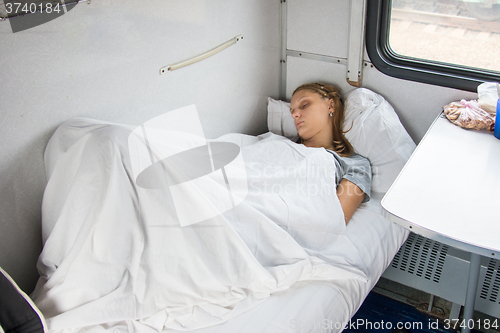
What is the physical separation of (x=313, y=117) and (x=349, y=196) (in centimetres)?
65

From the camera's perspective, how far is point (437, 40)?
2441mm

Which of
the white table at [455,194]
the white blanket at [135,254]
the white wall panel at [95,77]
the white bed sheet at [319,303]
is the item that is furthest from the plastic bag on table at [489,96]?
the white wall panel at [95,77]

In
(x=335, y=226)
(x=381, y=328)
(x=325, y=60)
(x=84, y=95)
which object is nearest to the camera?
(x=84, y=95)

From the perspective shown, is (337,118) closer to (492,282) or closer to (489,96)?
(489,96)

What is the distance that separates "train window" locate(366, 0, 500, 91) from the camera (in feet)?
7.53

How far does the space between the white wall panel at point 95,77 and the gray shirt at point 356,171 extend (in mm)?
808

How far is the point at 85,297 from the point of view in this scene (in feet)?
5.04

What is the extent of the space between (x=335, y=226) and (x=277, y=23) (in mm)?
1605

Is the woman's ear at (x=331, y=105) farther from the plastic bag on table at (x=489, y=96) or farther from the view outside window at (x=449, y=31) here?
the plastic bag on table at (x=489, y=96)

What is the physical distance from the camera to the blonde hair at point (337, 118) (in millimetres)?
2590

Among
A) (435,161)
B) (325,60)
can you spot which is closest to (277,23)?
(325,60)

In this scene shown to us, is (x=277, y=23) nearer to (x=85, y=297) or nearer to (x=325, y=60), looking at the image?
(x=325, y=60)

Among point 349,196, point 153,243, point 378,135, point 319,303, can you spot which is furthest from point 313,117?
point 153,243

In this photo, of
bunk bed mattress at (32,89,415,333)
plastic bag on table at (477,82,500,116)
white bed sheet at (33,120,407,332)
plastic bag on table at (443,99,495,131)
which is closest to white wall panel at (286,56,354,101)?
plastic bag on table at (443,99,495,131)
